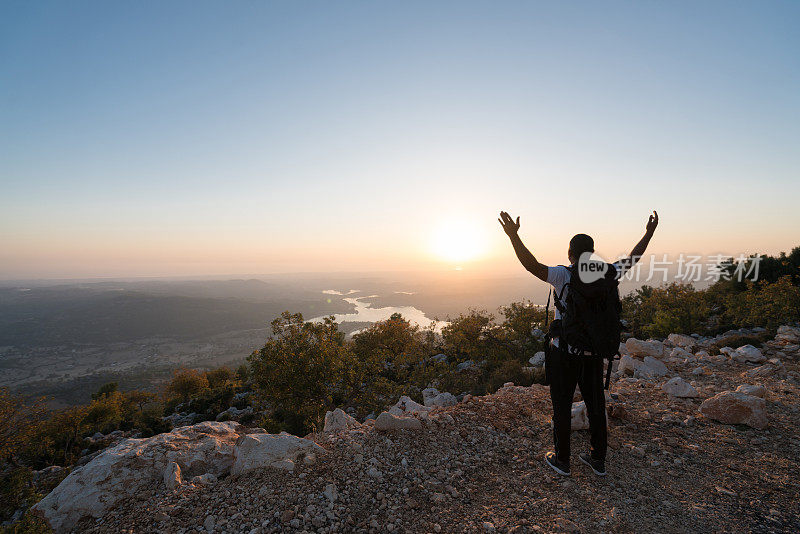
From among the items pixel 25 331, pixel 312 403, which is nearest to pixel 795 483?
pixel 312 403

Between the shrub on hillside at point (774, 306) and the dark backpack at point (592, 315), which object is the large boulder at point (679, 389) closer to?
the dark backpack at point (592, 315)

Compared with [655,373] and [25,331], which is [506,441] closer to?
[655,373]

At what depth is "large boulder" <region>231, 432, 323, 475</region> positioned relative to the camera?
4.53 m

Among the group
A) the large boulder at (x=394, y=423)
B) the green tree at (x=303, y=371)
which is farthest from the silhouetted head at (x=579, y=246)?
the green tree at (x=303, y=371)

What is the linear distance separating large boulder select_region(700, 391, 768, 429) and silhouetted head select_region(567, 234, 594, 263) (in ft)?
16.2

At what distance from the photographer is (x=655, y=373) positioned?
364 inches

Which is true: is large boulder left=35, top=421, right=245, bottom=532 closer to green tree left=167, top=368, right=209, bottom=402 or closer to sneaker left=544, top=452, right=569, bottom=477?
sneaker left=544, top=452, right=569, bottom=477

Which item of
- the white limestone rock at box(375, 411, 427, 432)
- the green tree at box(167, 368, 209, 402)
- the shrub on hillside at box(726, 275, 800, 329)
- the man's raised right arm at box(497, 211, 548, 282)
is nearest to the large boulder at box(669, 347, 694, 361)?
the shrub on hillside at box(726, 275, 800, 329)

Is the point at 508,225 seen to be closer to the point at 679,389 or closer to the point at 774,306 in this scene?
the point at 679,389

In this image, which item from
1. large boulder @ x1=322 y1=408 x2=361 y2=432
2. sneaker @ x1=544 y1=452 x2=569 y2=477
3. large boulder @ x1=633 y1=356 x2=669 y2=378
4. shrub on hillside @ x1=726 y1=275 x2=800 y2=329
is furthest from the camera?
shrub on hillside @ x1=726 y1=275 x2=800 y2=329

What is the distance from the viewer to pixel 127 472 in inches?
187

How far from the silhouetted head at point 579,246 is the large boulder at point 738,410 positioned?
16.2ft

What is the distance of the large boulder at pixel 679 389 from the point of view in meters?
6.98

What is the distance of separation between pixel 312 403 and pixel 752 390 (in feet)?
39.1
